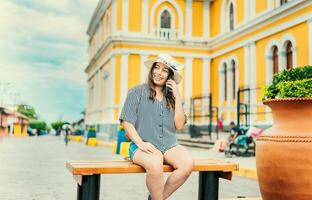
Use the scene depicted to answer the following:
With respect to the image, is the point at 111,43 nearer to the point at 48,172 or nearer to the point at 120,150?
the point at 120,150

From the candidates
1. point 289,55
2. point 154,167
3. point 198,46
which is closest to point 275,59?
point 289,55

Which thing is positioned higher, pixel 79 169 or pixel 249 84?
pixel 249 84

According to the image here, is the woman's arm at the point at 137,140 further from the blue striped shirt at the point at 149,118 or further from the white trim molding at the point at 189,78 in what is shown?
the white trim molding at the point at 189,78

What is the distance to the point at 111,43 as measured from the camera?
27.5m

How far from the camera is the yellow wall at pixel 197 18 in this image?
1141 inches

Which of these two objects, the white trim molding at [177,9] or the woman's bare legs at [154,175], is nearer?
the woman's bare legs at [154,175]

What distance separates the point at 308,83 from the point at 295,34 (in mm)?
15450

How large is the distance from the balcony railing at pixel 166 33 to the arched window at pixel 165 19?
42 cm

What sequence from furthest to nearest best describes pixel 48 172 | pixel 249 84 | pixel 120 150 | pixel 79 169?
pixel 249 84 < pixel 120 150 < pixel 48 172 < pixel 79 169

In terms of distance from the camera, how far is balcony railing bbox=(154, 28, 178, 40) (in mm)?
27984

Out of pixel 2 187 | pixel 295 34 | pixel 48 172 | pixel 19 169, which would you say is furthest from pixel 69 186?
pixel 295 34

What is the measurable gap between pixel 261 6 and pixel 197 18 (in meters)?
7.57

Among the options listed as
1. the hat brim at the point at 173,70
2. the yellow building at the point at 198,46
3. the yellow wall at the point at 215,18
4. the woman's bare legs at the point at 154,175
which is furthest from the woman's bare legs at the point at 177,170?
the yellow wall at the point at 215,18

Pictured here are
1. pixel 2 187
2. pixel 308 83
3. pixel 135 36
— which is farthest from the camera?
pixel 135 36
